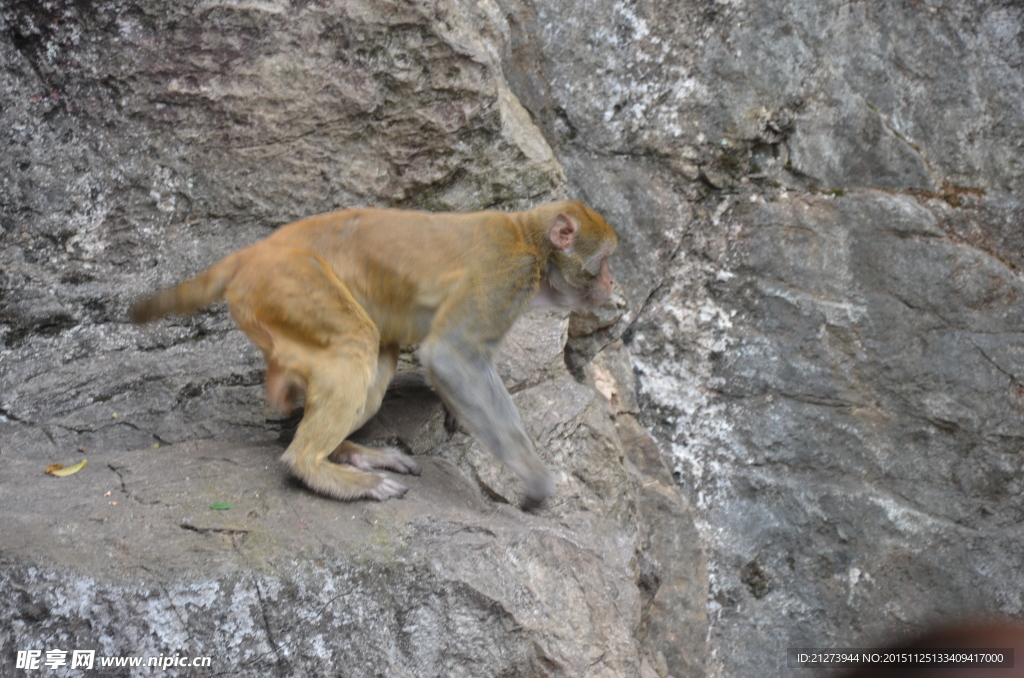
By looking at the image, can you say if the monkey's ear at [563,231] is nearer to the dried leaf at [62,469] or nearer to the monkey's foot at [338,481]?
the monkey's foot at [338,481]

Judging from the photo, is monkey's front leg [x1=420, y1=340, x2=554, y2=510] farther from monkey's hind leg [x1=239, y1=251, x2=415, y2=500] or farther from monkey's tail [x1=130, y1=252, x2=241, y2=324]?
monkey's tail [x1=130, y1=252, x2=241, y2=324]

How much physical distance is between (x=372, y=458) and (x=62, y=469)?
4.72 feet

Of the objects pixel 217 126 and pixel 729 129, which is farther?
pixel 729 129

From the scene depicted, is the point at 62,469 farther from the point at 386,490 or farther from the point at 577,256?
the point at 577,256

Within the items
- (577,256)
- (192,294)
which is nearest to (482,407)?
(577,256)

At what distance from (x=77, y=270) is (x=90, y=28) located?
1366 millimetres

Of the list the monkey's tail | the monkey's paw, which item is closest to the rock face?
the monkey's paw

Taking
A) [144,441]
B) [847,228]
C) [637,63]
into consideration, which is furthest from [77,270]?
[847,228]

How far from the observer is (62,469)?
3977 millimetres

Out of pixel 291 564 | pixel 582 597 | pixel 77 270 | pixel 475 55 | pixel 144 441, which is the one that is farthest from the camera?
pixel 475 55

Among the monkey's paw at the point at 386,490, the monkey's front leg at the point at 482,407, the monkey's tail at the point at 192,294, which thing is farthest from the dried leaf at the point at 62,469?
the monkey's front leg at the point at 482,407

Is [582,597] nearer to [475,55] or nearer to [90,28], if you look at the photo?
[475,55]

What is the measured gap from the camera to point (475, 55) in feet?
17.1

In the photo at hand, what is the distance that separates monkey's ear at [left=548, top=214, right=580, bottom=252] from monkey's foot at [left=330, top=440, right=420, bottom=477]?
4.35 feet
